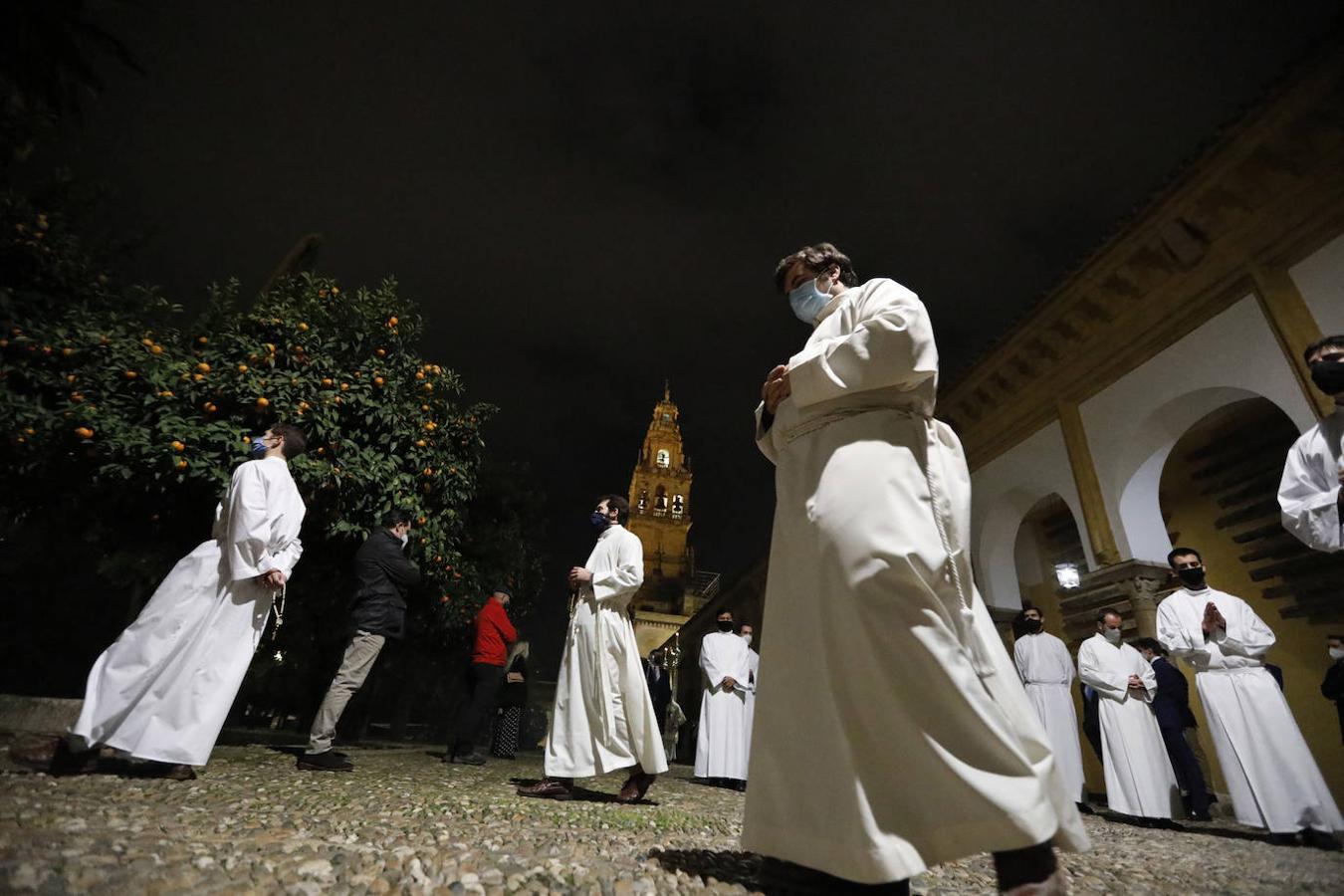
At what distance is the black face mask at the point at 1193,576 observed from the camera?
17.7ft

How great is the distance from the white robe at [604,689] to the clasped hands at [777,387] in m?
1.94

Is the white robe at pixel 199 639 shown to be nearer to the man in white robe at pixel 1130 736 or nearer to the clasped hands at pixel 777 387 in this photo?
the clasped hands at pixel 777 387

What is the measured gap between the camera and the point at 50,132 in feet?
20.0

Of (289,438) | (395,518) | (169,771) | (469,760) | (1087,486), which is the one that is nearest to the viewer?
(169,771)

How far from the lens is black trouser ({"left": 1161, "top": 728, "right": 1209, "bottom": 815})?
6434mm

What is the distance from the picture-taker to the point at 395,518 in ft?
19.4

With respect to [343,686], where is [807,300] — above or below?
above

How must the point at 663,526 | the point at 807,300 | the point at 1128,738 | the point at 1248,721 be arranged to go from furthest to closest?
the point at 663,526, the point at 1128,738, the point at 1248,721, the point at 807,300

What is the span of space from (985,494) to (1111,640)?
4.05m

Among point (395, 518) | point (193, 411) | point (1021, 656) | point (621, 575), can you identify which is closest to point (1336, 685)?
point (1021, 656)

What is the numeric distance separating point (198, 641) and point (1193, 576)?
7.77 m

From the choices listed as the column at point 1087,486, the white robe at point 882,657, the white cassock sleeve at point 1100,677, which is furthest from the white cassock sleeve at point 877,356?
the column at point 1087,486

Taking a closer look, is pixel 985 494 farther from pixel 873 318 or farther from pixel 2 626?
pixel 2 626

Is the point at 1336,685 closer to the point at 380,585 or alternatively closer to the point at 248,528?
the point at 380,585
